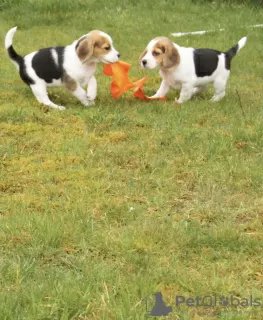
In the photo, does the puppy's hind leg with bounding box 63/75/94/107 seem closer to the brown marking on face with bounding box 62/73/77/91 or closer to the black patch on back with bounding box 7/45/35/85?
the brown marking on face with bounding box 62/73/77/91

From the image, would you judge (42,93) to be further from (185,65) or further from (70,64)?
(185,65)

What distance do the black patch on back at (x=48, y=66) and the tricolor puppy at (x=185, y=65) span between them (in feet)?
3.20

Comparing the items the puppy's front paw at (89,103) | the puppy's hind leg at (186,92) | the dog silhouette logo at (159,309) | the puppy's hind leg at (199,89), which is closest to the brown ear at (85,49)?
the puppy's front paw at (89,103)

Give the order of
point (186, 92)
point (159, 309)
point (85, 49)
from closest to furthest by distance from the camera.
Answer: point (159, 309) → point (85, 49) → point (186, 92)

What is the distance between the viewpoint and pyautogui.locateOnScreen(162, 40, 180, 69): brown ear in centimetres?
735

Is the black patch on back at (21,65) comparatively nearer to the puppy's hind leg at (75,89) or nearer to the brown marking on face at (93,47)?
the puppy's hind leg at (75,89)

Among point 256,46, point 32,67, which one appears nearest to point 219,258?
point 32,67

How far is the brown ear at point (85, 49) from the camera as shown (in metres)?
7.19

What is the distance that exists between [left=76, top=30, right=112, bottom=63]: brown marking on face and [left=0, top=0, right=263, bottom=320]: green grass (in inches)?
24.9

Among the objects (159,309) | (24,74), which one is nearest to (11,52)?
(24,74)

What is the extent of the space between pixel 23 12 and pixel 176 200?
35.2ft

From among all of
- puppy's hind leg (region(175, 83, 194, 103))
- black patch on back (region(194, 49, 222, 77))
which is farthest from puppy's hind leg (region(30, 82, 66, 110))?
black patch on back (region(194, 49, 222, 77))

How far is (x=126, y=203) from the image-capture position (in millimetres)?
4609

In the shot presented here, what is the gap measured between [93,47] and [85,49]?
0.32 feet
